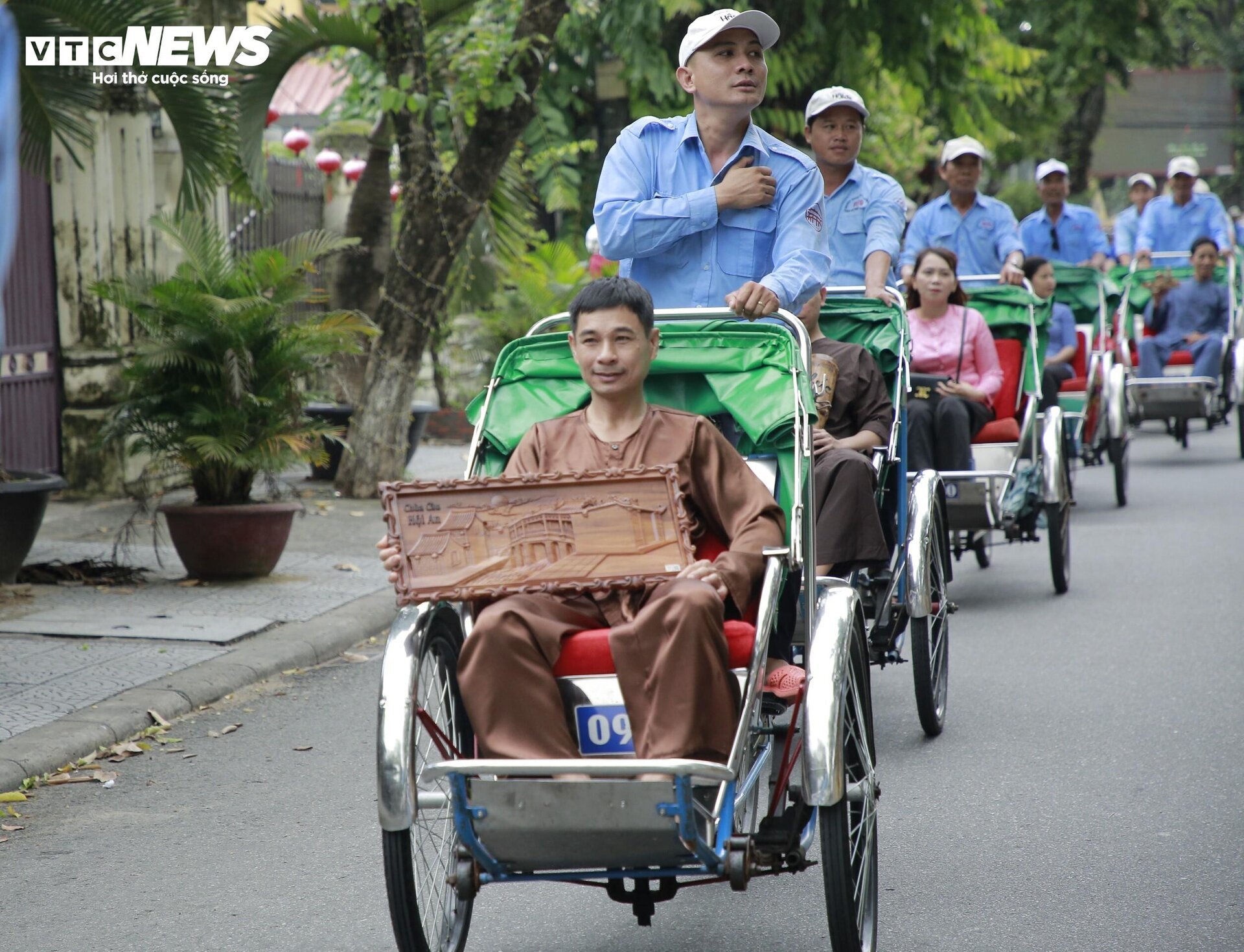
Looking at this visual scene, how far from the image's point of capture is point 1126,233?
16141 millimetres

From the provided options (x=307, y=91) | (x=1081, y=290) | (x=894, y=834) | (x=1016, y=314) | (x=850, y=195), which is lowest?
(x=894, y=834)

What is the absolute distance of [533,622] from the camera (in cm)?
344

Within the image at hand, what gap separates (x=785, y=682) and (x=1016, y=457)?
4974 millimetres

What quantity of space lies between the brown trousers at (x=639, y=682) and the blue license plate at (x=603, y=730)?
50 millimetres

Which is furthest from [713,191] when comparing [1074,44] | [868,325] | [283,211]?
[1074,44]

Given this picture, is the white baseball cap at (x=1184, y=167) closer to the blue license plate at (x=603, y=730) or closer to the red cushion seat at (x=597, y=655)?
the red cushion seat at (x=597, y=655)

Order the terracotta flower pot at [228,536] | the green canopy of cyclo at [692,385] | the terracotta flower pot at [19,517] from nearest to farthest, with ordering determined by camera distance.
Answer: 1. the green canopy of cyclo at [692,385]
2. the terracotta flower pot at [19,517]
3. the terracotta flower pot at [228,536]

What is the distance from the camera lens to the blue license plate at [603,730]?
346 centimetres

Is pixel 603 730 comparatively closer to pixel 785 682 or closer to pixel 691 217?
pixel 785 682

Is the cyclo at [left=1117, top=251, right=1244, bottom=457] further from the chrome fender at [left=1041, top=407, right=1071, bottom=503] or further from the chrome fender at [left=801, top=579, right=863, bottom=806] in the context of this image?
the chrome fender at [left=801, top=579, right=863, bottom=806]

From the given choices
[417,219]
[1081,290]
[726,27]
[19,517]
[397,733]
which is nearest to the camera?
[397,733]

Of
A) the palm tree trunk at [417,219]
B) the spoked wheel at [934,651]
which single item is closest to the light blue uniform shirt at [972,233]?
the palm tree trunk at [417,219]

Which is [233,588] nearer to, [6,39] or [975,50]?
[6,39]

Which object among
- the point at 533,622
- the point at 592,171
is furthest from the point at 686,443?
the point at 592,171
